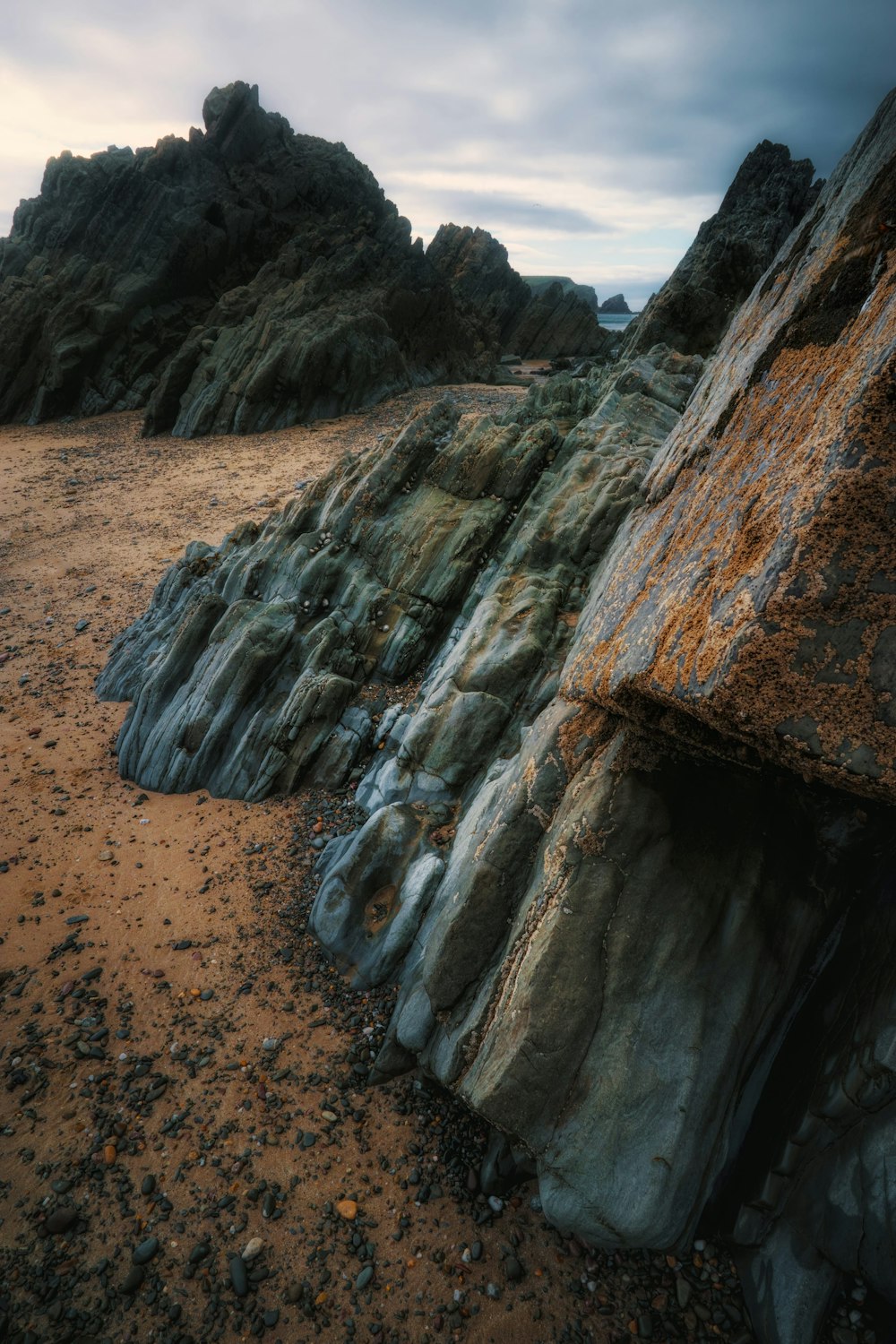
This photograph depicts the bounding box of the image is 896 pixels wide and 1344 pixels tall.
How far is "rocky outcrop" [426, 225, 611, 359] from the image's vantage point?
7094 cm

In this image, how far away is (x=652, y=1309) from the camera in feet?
21.4

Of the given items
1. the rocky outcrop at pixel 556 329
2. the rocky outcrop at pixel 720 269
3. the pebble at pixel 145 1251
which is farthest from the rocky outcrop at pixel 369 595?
the rocky outcrop at pixel 556 329

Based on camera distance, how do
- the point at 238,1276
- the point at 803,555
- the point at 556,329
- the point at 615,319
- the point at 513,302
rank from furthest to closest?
the point at 615,319 < the point at 513,302 < the point at 556,329 < the point at 238,1276 < the point at 803,555

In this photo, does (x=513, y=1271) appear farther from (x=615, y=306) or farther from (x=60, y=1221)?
(x=615, y=306)

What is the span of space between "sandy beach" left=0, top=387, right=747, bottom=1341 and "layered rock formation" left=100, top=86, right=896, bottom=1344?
70cm

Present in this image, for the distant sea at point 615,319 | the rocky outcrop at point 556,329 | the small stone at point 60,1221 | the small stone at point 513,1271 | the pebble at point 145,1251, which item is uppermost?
the distant sea at point 615,319

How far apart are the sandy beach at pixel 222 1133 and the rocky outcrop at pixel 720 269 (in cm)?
3284

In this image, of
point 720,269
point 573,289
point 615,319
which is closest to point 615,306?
point 615,319

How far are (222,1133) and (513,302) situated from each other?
274 feet

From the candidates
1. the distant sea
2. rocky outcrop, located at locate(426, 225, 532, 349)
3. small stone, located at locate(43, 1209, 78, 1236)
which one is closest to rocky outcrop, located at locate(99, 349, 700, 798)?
small stone, located at locate(43, 1209, 78, 1236)

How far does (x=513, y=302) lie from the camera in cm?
7406

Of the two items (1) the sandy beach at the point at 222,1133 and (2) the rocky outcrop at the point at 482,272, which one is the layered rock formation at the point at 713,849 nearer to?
(1) the sandy beach at the point at 222,1133

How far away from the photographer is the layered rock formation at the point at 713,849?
12.7ft

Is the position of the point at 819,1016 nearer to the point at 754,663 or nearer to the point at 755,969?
the point at 755,969
